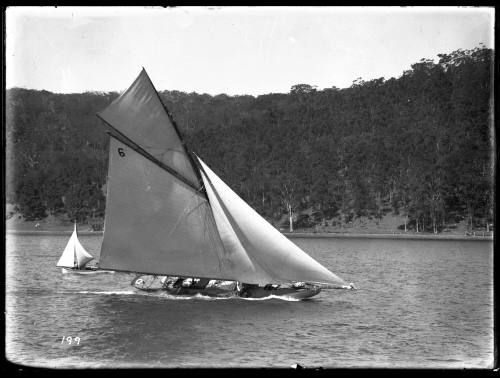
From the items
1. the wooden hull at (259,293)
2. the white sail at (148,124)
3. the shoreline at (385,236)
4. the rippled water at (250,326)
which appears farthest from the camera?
the shoreline at (385,236)

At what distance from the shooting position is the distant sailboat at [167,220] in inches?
1425

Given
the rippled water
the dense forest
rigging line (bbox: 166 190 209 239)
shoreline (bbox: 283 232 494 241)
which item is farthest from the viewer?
the dense forest

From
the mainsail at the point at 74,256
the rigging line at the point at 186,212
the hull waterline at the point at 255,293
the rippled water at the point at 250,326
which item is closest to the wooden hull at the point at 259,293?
the hull waterline at the point at 255,293

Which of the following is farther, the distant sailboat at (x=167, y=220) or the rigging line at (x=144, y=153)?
the rigging line at (x=144, y=153)

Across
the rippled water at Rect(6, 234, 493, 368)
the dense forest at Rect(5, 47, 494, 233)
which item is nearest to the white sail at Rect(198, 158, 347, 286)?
the rippled water at Rect(6, 234, 493, 368)

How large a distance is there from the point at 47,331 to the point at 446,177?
95430mm

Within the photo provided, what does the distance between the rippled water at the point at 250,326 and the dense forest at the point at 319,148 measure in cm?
6574

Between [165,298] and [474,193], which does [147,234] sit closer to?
[165,298]

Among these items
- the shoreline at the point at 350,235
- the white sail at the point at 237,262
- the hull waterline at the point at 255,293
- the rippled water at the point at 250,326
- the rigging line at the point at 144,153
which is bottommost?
the shoreline at the point at 350,235

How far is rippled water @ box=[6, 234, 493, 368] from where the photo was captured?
93.7 ft

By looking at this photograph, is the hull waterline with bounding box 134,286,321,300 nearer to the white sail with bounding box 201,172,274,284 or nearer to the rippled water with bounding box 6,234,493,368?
the rippled water with bounding box 6,234,493,368

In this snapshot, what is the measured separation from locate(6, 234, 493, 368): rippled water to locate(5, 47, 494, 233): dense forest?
65.7m

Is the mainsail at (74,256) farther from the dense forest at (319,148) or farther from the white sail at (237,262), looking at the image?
the dense forest at (319,148)

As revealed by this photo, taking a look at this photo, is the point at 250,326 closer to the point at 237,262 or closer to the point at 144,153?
the point at 237,262
